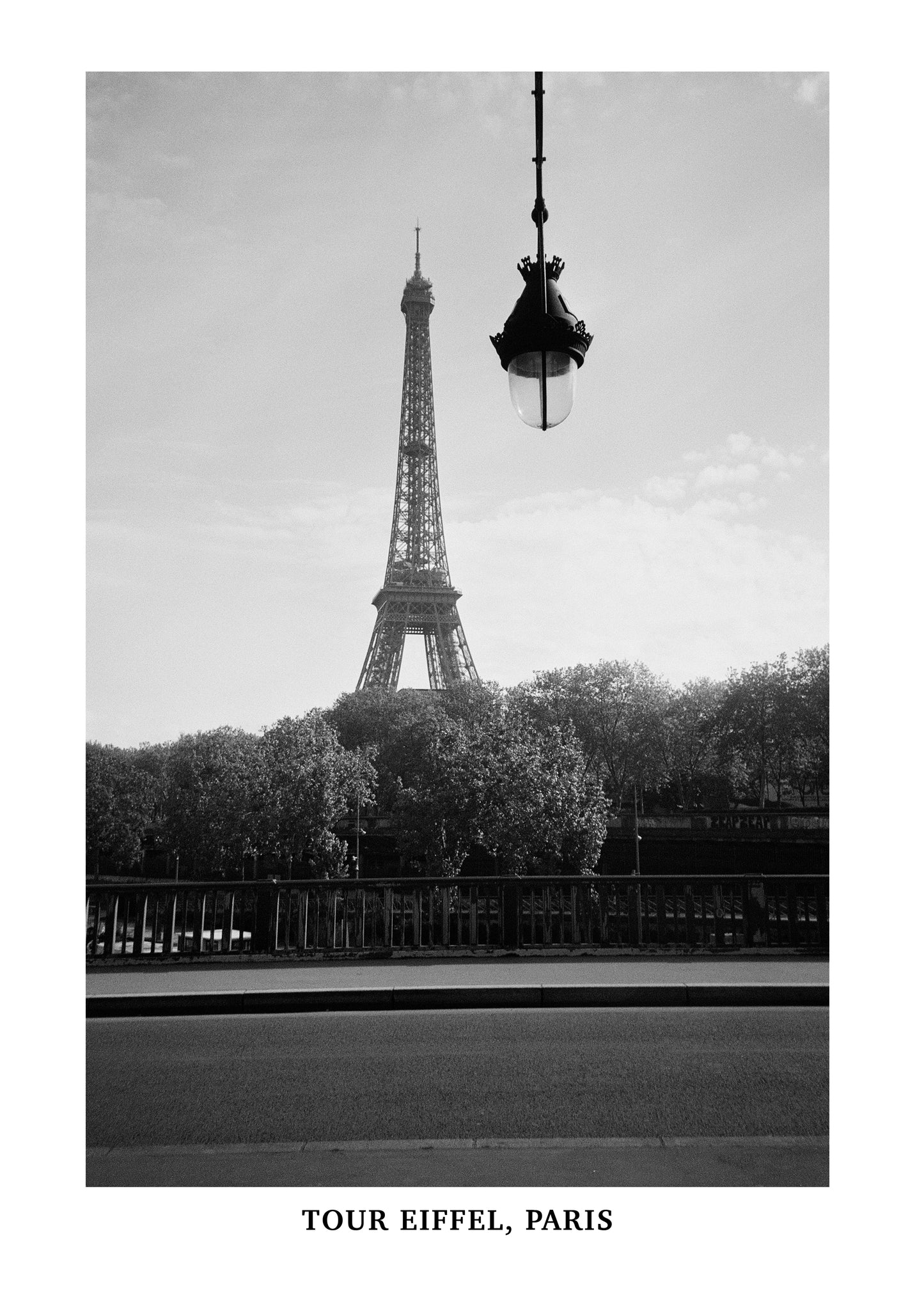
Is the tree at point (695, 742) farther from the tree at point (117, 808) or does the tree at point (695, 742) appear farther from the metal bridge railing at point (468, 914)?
the metal bridge railing at point (468, 914)

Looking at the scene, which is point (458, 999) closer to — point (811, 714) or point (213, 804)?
point (213, 804)

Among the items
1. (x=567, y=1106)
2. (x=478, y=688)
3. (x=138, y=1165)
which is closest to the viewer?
(x=138, y=1165)

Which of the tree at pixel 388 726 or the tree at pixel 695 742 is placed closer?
the tree at pixel 388 726

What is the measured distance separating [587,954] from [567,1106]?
15.6ft

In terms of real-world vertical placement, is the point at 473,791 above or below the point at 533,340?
below

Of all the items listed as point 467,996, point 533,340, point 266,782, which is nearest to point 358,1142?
point 467,996

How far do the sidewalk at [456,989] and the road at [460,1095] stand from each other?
12.4 inches

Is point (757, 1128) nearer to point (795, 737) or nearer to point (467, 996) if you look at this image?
point (467, 996)

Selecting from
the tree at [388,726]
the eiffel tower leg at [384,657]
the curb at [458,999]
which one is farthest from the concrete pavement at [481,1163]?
the eiffel tower leg at [384,657]

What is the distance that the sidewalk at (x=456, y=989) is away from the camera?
8.41 meters

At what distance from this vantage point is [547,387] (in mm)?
5184

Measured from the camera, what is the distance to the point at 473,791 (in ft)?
118

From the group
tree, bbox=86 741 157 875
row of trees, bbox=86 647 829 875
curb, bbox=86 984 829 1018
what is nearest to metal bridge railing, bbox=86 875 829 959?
curb, bbox=86 984 829 1018

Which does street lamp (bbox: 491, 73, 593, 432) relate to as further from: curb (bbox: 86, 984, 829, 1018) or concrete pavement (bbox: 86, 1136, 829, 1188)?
curb (bbox: 86, 984, 829, 1018)
